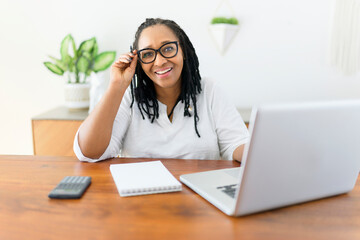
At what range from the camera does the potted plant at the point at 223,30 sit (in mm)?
2260

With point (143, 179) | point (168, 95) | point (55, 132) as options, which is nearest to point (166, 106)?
point (168, 95)

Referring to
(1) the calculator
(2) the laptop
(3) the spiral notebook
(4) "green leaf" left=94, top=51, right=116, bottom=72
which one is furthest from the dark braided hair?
(4) "green leaf" left=94, top=51, right=116, bottom=72

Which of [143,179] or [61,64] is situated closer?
[143,179]

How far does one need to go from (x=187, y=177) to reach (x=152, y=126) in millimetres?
491

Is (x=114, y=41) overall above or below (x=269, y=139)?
above

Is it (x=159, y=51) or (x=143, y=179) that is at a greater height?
(x=159, y=51)

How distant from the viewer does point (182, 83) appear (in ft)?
4.77

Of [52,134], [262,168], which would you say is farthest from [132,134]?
[52,134]

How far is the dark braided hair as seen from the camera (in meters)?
1.39

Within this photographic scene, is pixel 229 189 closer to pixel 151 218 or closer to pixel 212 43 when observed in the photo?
pixel 151 218

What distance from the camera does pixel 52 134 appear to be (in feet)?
7.06

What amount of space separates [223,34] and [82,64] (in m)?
1.00

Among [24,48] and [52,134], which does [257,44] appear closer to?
[52,134]

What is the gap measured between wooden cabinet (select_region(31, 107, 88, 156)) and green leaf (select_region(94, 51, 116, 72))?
36cm
